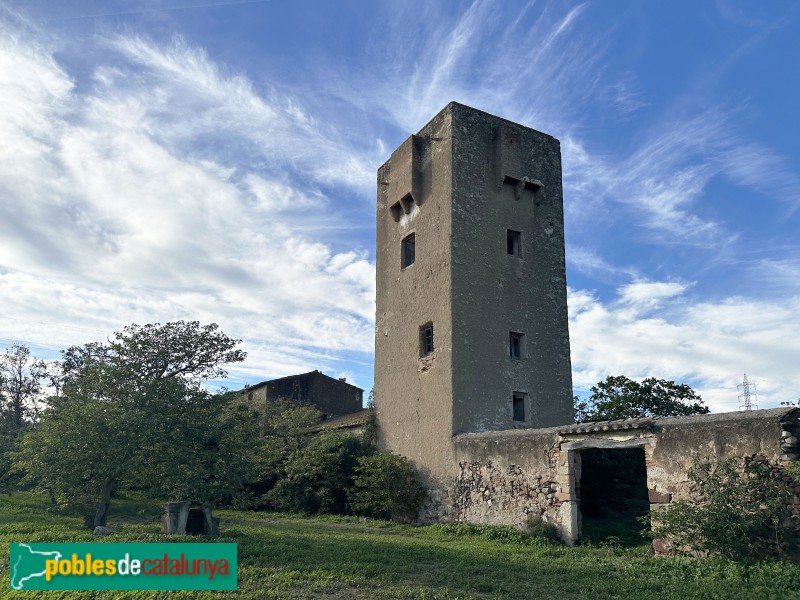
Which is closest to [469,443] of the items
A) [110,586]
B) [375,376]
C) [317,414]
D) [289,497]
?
[375,376]

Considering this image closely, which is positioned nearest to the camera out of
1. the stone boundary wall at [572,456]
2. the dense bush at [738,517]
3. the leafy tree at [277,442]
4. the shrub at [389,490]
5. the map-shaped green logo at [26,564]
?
the map-shaped green logo at [26,564]

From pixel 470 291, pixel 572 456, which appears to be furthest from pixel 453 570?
pixel 470 291

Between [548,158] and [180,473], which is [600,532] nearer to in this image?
[180,473]

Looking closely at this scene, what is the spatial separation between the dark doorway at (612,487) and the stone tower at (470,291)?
82.1 inches

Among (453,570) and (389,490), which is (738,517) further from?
(389,490)

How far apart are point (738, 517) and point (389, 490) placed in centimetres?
1016

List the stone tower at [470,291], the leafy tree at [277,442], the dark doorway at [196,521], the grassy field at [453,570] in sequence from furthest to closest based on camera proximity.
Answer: the leafy tree at [277,442] < the stone tower at [470,291] < the dark doorway at [196,521] < the grassy field at [453,570]

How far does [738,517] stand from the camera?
29.8 feet

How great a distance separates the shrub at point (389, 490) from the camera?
56.8 ft

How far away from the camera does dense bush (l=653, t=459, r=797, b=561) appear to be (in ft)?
29.3

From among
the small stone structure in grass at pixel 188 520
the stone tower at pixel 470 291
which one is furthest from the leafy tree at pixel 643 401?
the small stone structure in grass at pixel 188 520

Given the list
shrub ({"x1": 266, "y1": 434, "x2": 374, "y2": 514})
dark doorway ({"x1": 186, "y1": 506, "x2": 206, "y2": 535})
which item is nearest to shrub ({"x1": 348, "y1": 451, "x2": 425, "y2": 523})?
shrub ({"x1": 266, "y1": 434, "x2": 374, "y2": 514})

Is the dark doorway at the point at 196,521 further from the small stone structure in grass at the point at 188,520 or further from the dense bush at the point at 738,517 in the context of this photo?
the dense bush at the point at 738,517

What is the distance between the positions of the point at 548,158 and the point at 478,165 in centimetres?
296
